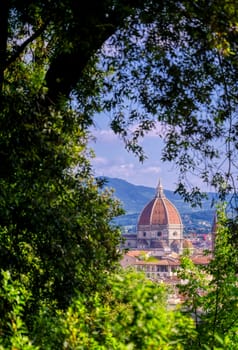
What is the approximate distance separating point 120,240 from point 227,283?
2145 millimetres

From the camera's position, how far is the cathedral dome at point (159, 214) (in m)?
147

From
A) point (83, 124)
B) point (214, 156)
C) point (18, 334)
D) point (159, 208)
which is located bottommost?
point (18, 334)

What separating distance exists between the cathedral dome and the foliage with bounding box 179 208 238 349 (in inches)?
5315

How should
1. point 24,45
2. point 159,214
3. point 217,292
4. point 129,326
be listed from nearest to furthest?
point 129,326, point 24,45, point 217,292, point 159,214

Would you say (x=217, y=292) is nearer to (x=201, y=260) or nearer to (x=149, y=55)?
(x=149, y=55)

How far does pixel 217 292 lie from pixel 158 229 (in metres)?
138

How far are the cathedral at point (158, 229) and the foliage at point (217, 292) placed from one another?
132679mm

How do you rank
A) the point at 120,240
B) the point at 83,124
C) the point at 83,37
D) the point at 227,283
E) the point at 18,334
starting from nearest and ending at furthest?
the point at 18,334 < the point at 83,37 < the point at 83,124 < the point at 120,240 < the point at 227,283

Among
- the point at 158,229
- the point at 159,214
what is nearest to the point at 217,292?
the point at 158,229

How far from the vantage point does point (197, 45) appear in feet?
18.8

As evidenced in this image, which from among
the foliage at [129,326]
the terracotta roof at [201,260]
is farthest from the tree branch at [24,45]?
the terracotta roof at [201,260]

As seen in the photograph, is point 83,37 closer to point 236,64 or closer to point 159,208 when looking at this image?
point 236,64

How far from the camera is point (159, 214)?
147750 mm

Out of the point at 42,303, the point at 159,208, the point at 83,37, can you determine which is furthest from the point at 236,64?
the point at 159,208
